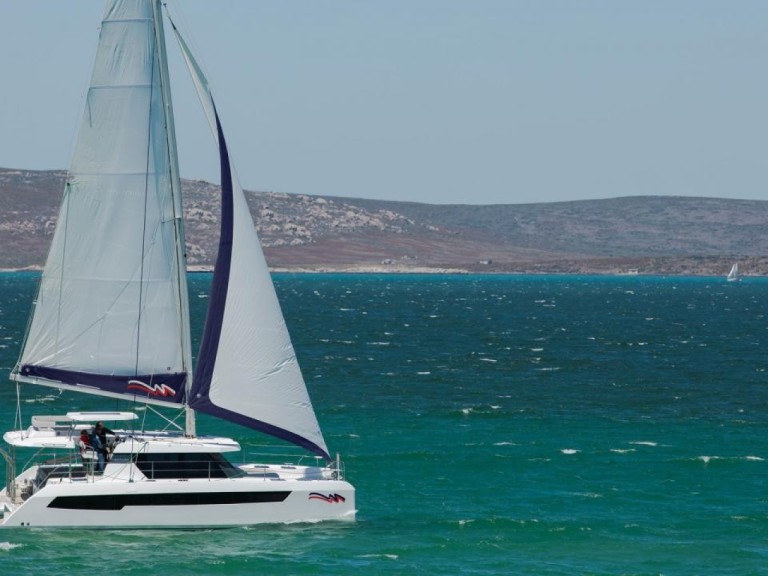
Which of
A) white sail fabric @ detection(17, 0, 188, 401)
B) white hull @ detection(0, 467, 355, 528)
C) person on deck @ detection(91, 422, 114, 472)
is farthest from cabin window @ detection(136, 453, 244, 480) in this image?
white sail fabric @ detection(17, 0, 188, 401)

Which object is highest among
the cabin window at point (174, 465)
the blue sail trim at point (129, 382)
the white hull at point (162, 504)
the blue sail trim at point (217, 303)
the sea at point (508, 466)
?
the blue sail trim at point (217, 303)

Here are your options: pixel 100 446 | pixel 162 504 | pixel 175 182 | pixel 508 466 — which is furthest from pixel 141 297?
pixel 508 466

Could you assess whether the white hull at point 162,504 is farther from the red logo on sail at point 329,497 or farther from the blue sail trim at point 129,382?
the blue sail trim at point 129,382

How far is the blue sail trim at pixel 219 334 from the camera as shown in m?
36.5

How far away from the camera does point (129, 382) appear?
36594 millimetres

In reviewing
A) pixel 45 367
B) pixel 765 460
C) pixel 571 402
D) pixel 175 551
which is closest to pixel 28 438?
pixel 45 367

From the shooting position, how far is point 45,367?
36.8 m

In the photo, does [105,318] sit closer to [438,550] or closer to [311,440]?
[311,440]

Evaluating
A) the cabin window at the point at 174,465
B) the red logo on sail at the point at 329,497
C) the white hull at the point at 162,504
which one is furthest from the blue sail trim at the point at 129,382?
the red logo on sail at the point at 329,497

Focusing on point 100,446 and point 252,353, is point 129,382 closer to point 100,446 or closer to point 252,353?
point 100,446

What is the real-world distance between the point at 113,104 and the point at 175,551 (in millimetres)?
10760

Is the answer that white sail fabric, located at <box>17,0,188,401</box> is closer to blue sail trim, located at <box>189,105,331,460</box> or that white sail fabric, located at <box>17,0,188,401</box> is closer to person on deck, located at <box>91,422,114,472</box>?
blue sail trim, located at <box>189,105,331,460</box>

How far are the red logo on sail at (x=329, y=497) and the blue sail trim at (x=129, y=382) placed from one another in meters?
3.96

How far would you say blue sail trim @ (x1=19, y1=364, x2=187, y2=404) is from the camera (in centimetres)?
3659
